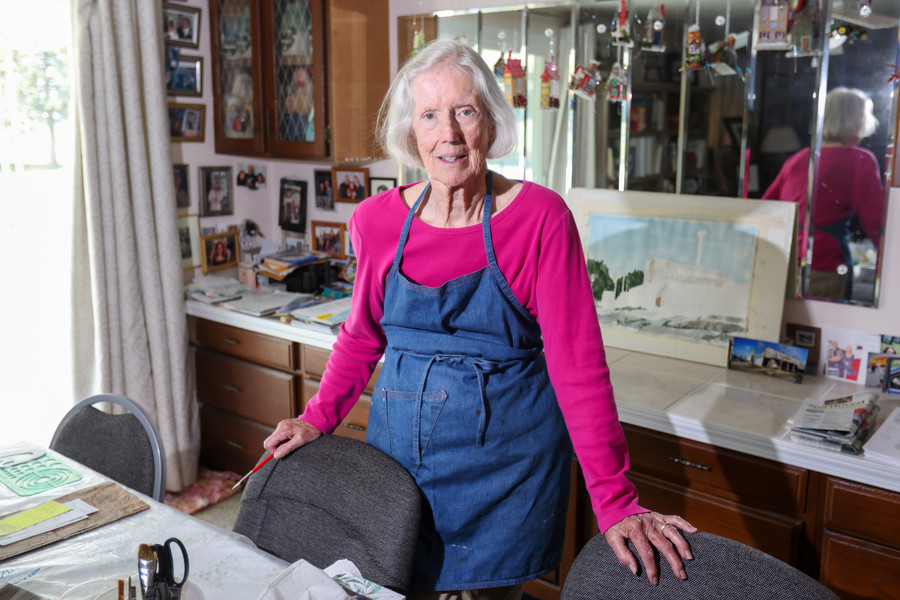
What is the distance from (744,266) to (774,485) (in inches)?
25.3

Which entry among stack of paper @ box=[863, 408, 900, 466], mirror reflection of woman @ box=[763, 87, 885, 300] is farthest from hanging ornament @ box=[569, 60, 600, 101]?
stack of paper @ box=[863, 408, 900, 466]

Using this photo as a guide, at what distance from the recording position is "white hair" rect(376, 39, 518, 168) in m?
1.36

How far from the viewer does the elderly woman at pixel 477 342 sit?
1.34 m

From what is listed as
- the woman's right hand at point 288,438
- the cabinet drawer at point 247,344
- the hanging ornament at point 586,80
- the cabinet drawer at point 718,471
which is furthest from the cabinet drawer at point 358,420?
the hanging ornament at point 586,80

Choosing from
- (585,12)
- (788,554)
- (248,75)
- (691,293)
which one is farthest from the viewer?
(248,75)

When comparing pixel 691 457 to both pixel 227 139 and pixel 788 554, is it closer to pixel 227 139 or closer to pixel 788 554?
pixel 788 554

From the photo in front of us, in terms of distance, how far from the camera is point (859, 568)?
5.46ft

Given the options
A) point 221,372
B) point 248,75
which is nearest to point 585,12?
point 248,75

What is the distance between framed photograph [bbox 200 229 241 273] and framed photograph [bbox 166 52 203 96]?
0.59 meters

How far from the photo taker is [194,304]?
2998mm

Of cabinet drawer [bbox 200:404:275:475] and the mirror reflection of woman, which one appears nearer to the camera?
the mirror reflection of woman

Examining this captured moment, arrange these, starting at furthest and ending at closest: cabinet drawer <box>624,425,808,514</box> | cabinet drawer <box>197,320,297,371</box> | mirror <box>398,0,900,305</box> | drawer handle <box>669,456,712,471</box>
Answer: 1. cabinet drawer <box>197,320,297,371</box>
2. mirror <box>398,0,900,305</box>
3. drawer handle <box>669,456,712,471</box>
4. cabinet drawer <box>624,425,808,514</box>

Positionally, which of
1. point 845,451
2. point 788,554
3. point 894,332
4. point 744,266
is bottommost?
point 788,554

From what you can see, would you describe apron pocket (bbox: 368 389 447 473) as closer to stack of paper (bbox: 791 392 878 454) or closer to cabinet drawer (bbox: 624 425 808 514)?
cabinet drawer (bbox: 624 425 808 514)
